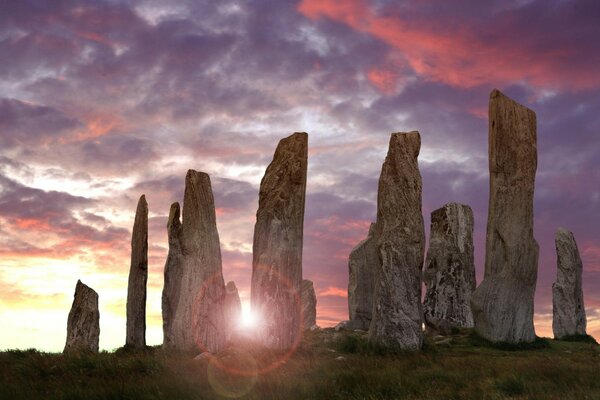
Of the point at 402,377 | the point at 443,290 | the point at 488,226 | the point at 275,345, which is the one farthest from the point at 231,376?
the point at 443,290

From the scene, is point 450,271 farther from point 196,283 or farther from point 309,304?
point 196,283

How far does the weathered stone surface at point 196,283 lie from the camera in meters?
20.6

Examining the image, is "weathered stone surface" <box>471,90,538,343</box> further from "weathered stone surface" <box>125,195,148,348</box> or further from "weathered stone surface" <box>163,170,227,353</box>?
"weathered stone surface" <box>125,195,148,348</box>

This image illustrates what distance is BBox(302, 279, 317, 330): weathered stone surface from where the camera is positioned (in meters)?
36.4

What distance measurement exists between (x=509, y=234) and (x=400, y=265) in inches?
190

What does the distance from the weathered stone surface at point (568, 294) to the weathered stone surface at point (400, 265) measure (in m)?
11.0

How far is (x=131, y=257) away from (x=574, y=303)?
17663 mm

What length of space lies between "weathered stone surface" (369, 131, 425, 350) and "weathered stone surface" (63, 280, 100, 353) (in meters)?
9.18

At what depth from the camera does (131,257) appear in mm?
23875

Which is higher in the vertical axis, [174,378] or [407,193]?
[407,193]

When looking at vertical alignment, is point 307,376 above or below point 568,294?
below

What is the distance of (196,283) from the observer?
20766 millimetres

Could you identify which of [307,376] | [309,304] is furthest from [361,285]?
[307,376]

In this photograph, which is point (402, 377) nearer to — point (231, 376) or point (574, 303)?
point (231, 376)
